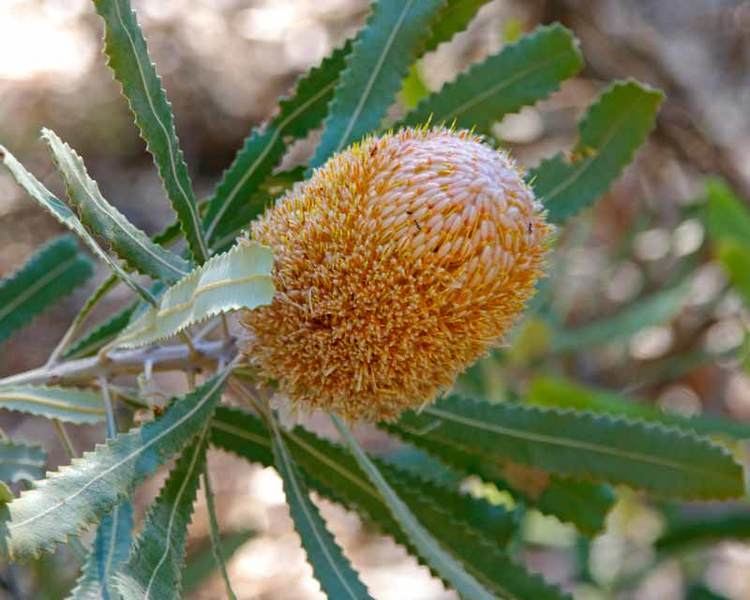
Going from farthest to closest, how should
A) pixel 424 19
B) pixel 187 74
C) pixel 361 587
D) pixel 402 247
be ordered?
pixel 187 74
pixel 424 19
pixel 361 587
pixel 402 247

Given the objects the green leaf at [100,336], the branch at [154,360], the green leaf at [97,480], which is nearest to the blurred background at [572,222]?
the green leaf at [100,336]

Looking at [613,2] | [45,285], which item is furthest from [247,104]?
[45,285]

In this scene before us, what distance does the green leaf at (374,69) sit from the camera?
1.12 m

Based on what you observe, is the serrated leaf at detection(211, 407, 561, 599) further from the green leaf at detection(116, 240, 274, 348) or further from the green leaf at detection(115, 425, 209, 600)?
the green leaf at detection(116, 240, 274, 348)

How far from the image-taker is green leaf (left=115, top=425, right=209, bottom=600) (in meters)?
0.84

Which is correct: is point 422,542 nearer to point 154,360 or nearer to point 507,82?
point 154,360

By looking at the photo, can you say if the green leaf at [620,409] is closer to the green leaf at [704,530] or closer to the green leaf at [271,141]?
the green leaf at [704,530]

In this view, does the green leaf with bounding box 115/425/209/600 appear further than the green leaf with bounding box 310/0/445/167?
No

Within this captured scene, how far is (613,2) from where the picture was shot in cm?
302

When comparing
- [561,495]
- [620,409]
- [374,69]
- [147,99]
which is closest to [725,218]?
[620,409]

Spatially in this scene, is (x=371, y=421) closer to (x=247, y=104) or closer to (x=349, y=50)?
(x=349, y=50)

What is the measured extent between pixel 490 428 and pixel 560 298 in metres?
1.64

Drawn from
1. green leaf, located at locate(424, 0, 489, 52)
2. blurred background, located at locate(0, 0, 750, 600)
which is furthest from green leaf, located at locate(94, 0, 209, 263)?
blurred background, located at locate(0, 0, 750, 600)

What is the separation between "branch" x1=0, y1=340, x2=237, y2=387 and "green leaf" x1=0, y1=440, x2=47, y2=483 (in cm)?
8
